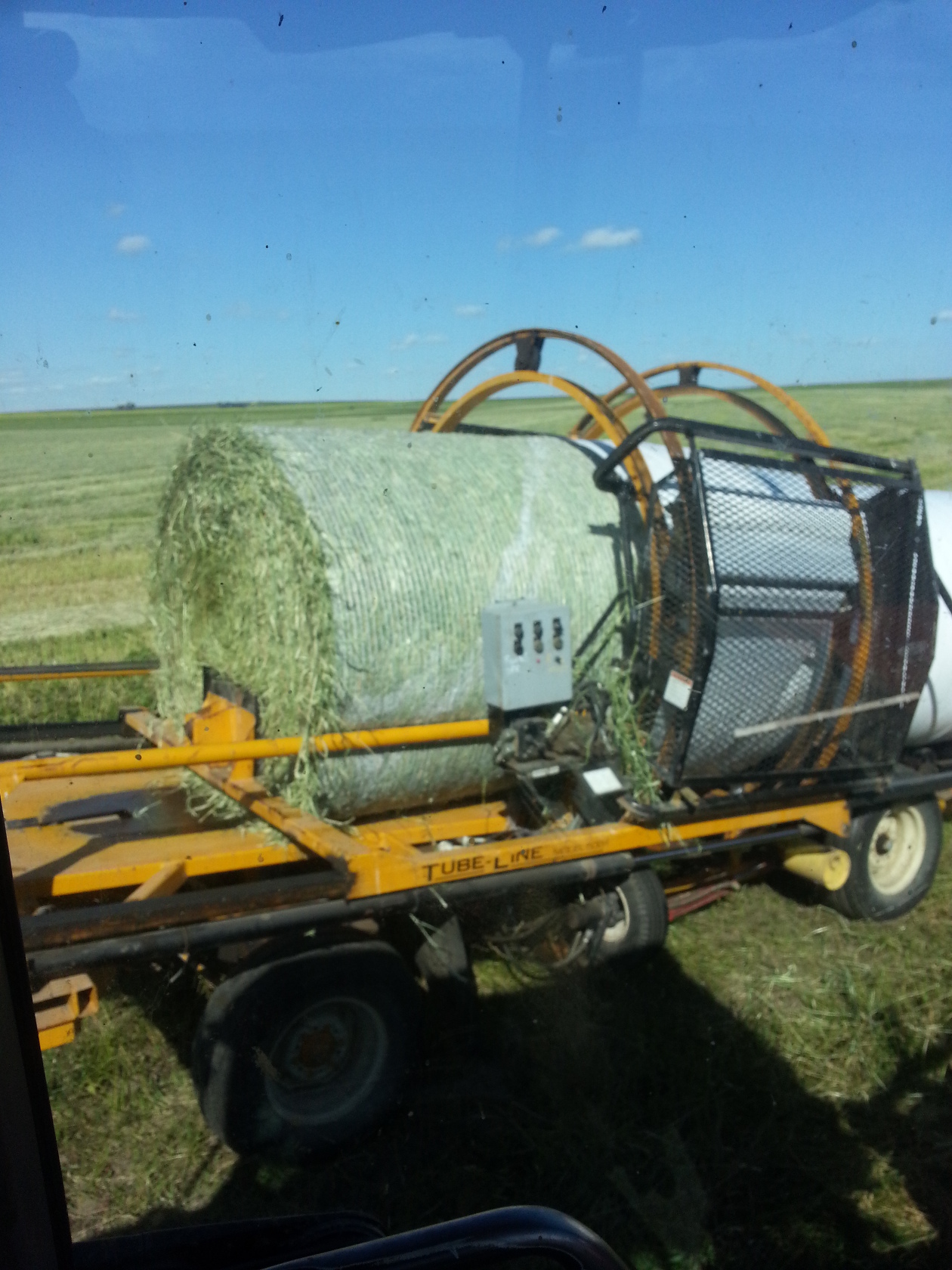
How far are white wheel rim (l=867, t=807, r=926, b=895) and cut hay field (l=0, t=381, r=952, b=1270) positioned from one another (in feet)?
1.01

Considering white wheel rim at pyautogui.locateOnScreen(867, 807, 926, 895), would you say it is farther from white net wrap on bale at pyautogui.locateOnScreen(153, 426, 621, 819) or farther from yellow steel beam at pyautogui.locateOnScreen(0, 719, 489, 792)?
yellow steel beam at pyautogui.locateOnScreen(0, 719, 489, 792)

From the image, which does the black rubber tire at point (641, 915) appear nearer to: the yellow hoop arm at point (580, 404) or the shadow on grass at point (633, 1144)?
the shadow on grass at point (633, 1144)

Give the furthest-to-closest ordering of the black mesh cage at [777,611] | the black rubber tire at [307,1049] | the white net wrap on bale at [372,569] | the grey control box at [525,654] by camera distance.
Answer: the black mesh cage at [777,611]
the grey control box at [525,654]
the white net wrap on bale at [372,569]
the black rubber tire at [307,1049]

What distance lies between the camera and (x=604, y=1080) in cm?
373

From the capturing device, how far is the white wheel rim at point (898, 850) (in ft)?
16.6

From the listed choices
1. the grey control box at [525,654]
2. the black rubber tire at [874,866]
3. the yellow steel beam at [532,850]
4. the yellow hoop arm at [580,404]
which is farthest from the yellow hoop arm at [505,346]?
the black rubber tire at [874,866]

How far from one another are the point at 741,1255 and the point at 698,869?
1925 mm

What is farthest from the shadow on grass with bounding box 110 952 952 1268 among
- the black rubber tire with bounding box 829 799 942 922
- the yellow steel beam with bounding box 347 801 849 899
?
the black rubber tire with bounding box 829 799 942 922

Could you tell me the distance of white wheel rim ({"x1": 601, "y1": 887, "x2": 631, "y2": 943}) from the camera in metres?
4.04

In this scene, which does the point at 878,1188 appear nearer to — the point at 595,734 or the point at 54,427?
the point at 595,734

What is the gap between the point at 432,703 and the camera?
3.67m

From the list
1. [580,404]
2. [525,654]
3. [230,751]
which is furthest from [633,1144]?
[580,404]

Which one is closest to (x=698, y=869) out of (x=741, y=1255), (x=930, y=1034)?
(x=930, y=1034)

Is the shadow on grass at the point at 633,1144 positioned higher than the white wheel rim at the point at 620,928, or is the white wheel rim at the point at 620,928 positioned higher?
the white wheel rim at the point at 620,928
